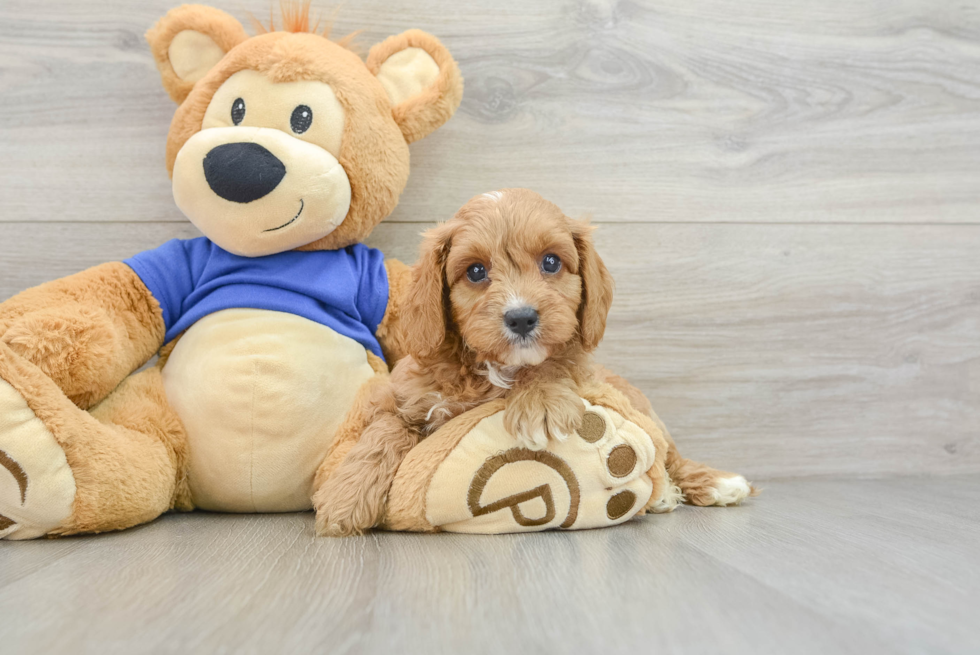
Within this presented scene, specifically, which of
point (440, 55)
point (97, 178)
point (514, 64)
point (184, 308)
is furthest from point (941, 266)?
point (97, 178)

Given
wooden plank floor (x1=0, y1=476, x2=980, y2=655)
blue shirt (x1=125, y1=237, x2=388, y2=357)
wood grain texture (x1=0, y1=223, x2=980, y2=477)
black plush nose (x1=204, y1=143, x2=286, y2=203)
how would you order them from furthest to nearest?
wood grain texture (x1=0, y1=223, x2=980, y2=477), blue shirt (x1=125, y1=237, x2=388, y2=357), black plush nose (x1=204, y1=143, x2=286, y2=203), wooden plank floor (x1=0, y1=476, x2=980, y2=655)

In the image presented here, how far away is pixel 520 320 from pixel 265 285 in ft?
2.11

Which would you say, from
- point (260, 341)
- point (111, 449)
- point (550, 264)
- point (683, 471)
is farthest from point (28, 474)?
point (683, 471)

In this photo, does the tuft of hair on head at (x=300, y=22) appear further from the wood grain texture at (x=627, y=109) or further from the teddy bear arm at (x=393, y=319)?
the teddy bear arm at (x=393, y=319)

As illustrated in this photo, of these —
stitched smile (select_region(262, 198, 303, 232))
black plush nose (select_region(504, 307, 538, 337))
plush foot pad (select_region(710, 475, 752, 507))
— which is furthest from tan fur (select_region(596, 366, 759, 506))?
stitched smile (select_region(262, 198, 303, 232))

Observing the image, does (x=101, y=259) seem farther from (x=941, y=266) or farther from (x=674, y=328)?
(x=941, y=266)

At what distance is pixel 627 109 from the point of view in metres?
1.83

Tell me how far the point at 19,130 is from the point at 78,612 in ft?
4.48

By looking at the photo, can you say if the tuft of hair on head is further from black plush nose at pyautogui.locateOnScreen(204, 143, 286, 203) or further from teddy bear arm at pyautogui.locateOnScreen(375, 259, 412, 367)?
teddy bear arm at pyautogui.locateOnScreen(375, 259, 412, 367)

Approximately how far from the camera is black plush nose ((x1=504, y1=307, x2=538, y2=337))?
3.68 ft

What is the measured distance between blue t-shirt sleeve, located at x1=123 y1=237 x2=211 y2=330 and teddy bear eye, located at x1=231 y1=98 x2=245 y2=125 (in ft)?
0.93

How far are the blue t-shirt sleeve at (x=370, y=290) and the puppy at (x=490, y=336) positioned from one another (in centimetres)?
27

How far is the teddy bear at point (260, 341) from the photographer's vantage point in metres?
1.19

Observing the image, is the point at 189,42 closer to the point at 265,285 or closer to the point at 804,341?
the point at 265,285
